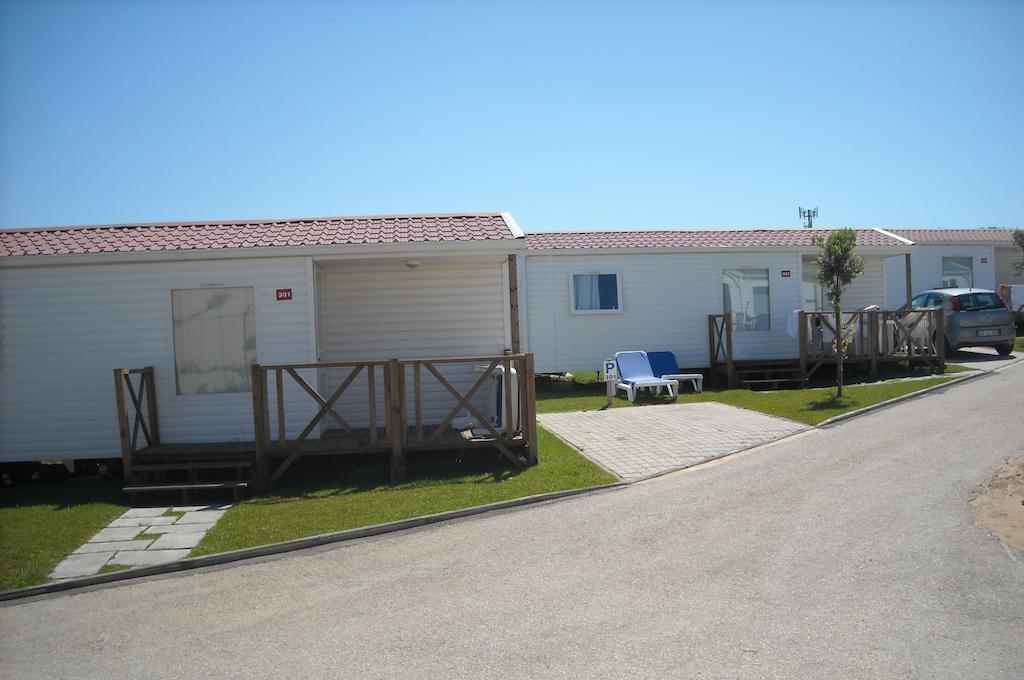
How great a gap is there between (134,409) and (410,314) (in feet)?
12.9

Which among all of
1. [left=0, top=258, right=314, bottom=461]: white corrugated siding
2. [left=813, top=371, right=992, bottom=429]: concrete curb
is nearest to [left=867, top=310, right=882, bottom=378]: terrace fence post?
[left=813, top=371, right=992, bottom=429]: concrete curb

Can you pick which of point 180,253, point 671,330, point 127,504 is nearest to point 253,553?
point 127,504

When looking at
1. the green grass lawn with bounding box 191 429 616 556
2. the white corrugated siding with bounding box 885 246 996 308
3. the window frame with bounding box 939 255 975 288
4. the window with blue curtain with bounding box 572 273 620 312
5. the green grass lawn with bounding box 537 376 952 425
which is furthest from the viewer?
the window frame with bounding box 939 255 975 288

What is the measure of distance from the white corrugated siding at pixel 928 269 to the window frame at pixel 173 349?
18137mm

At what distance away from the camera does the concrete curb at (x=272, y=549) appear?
6.22 m

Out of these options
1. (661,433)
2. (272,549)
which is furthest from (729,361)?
(272,549)

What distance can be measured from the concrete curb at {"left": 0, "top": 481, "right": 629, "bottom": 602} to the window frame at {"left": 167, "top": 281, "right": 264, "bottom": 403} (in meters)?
3.67

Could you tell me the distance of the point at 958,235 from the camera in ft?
80.2

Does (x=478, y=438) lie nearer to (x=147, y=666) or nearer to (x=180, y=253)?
(x=180, y=253)

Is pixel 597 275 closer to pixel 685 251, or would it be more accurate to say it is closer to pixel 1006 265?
pixel 685 251

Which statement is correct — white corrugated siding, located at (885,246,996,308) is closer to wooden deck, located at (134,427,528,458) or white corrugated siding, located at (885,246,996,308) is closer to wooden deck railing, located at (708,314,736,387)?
wooden deck railing, located at (708,314,736,387)

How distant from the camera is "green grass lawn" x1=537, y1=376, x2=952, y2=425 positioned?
11914mm

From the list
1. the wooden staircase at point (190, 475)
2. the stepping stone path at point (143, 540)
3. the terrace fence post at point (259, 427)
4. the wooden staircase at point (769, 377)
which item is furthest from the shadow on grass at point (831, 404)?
the stepping stone path at point (143, 540)

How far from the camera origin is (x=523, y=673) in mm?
4008
